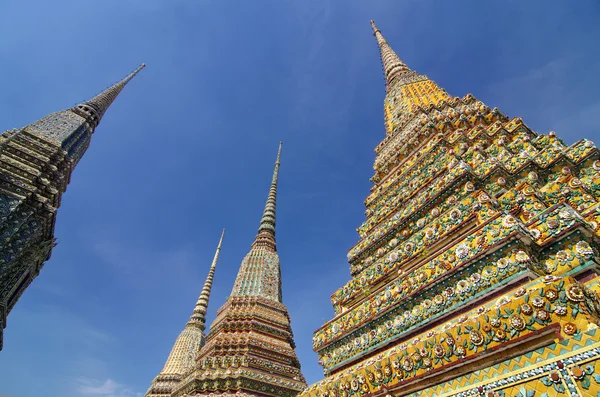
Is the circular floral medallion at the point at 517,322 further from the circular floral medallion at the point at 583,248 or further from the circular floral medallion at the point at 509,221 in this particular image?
the circular floral medallion at the point at 509,221

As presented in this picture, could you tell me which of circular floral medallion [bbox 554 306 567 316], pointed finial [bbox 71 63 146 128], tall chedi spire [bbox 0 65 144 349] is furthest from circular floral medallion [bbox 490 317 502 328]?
pointed finial [bbox 71 63 146 128]

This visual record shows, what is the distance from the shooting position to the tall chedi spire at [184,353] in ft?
64.3

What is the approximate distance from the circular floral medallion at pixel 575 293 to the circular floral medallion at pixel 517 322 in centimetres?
43

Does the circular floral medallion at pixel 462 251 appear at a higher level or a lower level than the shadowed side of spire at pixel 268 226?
lower

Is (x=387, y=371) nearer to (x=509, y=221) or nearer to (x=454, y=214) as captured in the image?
(x=509, y=221)

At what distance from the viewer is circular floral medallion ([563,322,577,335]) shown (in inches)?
104

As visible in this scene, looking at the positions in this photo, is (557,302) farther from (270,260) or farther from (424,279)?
(270,260)

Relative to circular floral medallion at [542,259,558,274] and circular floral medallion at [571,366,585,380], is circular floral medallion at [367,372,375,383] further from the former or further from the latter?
circular floral medallion at [542,259,558,274]

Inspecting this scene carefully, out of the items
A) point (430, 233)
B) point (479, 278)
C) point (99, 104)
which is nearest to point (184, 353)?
point (99, 104)

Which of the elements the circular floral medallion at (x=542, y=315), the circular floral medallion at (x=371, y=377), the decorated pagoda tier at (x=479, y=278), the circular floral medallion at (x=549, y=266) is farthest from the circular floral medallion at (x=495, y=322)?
the circular floral medallion at (x=371, y=377)

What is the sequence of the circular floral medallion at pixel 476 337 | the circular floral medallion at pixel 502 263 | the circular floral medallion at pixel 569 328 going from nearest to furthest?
the circular floral medallion at pixel 569 328
the circular floral medallion at pixel 476 337
the circular floral medallion at pixel 502 263

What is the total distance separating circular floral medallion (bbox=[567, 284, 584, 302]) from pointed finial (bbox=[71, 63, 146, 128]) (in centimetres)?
2199

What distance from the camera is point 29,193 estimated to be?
12109mm

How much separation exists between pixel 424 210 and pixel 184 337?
22.6 m
